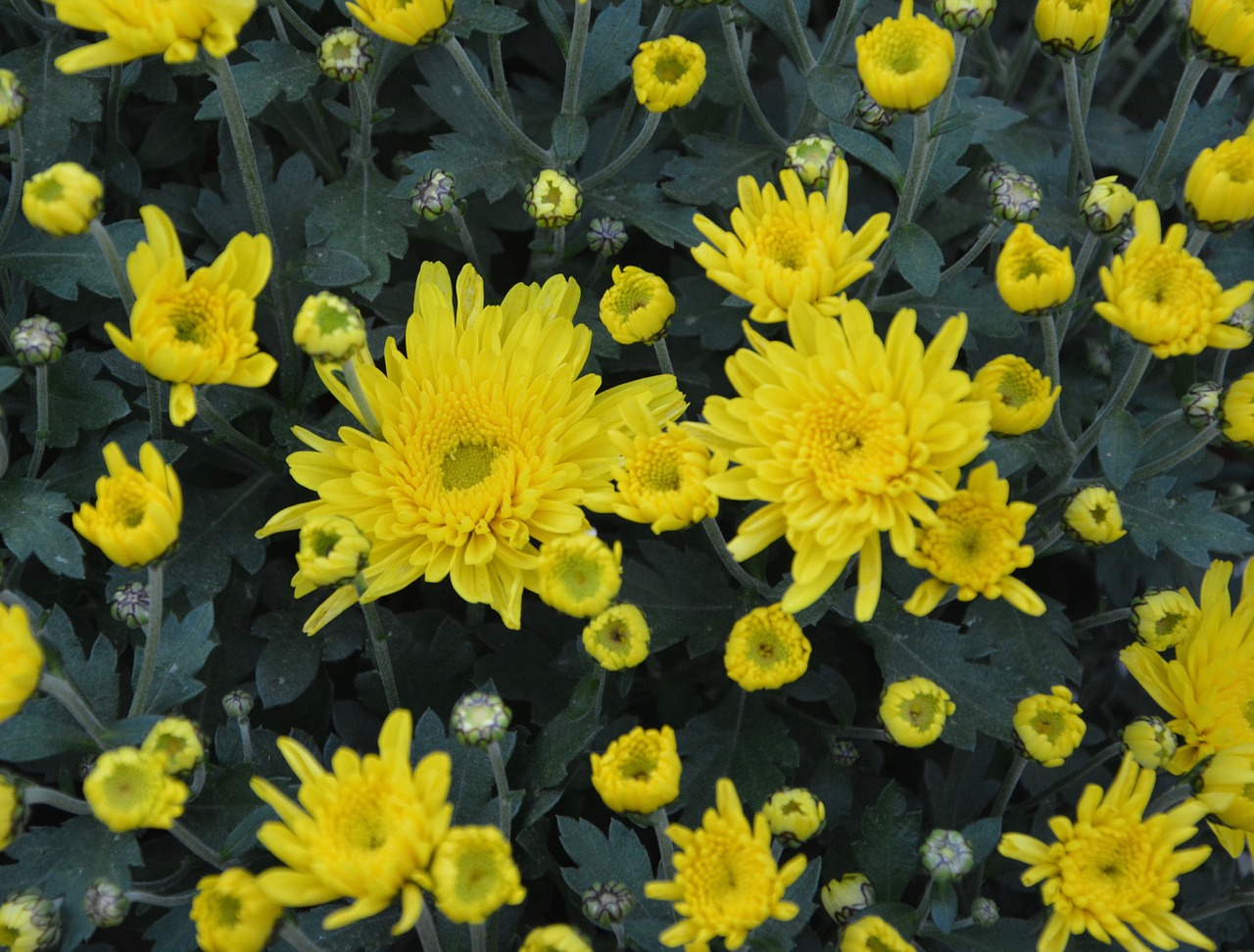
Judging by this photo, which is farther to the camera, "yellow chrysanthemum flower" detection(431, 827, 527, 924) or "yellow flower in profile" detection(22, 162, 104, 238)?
"yellow flower in profile" detection(22, 162, 104, 238)

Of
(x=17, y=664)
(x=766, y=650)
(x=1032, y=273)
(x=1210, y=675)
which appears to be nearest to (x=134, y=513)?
(x=17, y=664)

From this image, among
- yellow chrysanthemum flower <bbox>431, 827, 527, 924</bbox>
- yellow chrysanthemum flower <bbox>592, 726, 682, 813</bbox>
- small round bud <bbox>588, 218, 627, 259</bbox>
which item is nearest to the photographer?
yellow chrysanthemum flower <bbox>431, 827, 527, 924</bbox>

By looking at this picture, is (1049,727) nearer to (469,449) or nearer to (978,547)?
(978,547)

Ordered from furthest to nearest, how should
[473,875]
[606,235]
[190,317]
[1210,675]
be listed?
1. [606,235]
2. [1210,675]
3. [190,317]
4. [473,875]

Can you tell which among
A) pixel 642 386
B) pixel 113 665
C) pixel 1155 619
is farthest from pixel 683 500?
pixel 113 665

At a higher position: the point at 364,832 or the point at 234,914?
the point at 364,832

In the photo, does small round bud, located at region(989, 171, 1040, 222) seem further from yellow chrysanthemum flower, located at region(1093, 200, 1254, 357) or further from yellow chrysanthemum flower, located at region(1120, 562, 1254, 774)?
yellow chrysanthemum flower, located at region(1120, 562, 1254, 774)

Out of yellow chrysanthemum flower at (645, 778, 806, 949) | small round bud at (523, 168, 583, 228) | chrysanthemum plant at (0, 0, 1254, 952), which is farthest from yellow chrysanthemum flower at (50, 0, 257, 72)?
yellow chrysanthemum flower at (645, 778, 806, 949)
